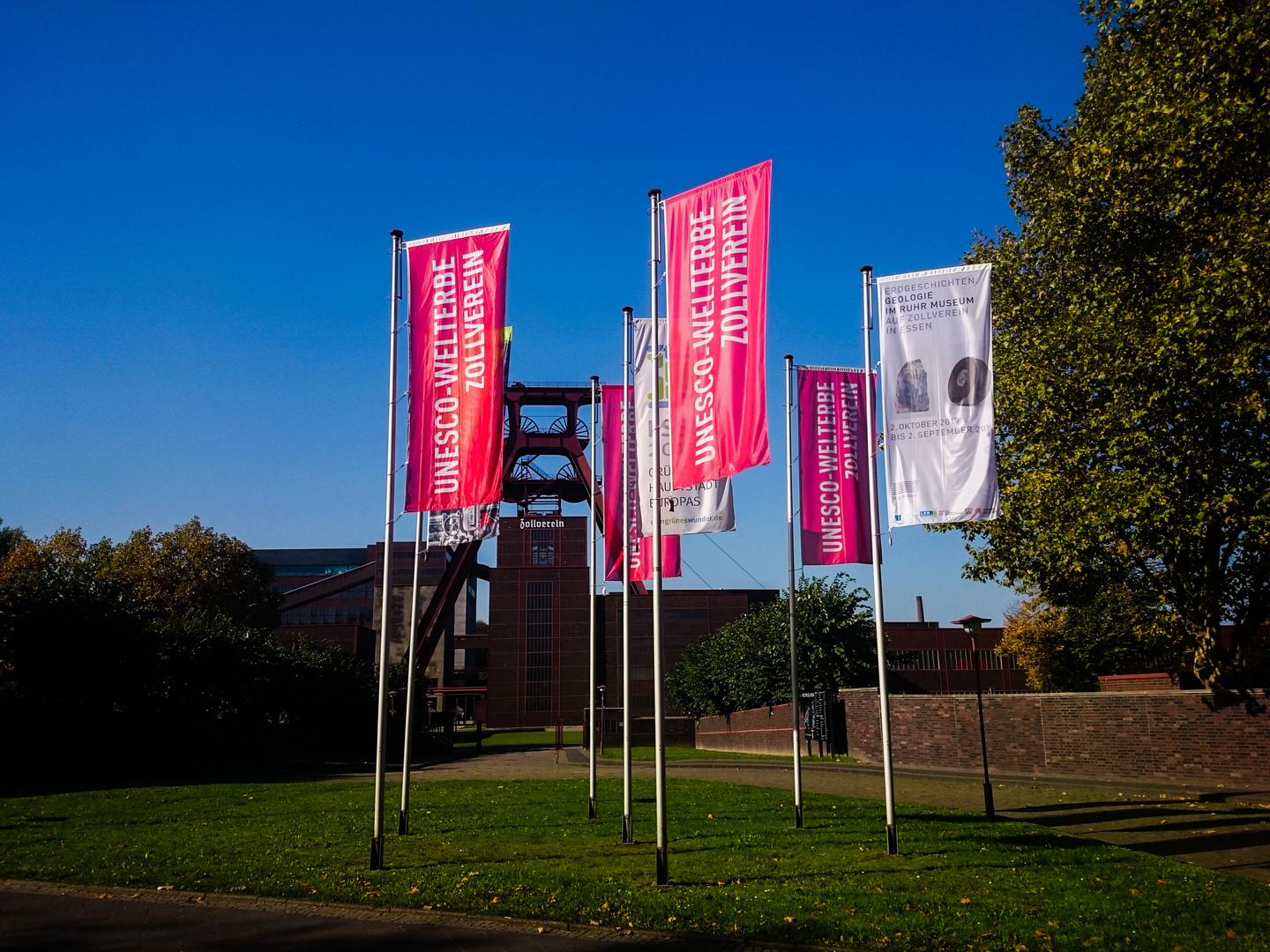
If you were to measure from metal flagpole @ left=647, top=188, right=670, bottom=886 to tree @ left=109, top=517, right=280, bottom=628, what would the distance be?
4993cm

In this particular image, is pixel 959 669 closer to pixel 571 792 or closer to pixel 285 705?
pixel 285 705

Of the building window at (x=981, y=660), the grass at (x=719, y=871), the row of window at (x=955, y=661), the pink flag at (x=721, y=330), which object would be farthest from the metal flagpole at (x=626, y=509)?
the building window at (x=981, y=660)

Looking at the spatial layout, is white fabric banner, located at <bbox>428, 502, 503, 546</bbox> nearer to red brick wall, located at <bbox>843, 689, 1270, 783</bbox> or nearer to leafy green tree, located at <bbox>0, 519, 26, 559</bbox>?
red brick wall, located at <bbox>843, 689, 1270, 783</bbox>

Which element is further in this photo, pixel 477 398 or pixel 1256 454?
pixel 1256 454

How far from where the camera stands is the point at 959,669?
80438 mm

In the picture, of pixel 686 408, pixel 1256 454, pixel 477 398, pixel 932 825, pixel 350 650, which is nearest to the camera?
pixel 686 408

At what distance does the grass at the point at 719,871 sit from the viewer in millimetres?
8414

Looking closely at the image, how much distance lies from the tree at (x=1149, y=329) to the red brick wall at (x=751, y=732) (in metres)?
9.98

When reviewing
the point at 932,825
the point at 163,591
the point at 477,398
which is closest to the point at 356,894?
the point at 477,398

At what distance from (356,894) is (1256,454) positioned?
60.4 feet

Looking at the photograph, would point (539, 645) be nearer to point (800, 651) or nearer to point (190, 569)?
point (190, 569)

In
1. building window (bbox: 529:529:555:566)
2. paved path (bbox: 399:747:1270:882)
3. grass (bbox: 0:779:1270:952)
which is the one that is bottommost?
paved path (bbox: 399:747:1270:882)

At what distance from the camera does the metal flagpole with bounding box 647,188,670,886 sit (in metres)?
10.1

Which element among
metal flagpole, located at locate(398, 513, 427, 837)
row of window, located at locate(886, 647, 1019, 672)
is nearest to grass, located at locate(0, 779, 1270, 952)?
metal flagpole, located at locate(398, 513, 427, 837)
